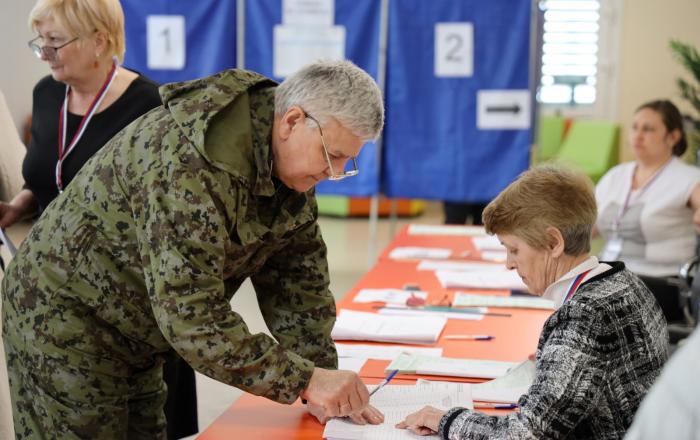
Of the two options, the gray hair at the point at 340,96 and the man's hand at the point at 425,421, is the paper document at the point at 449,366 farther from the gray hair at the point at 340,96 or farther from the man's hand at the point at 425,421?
the gray hair at the point at 340,96

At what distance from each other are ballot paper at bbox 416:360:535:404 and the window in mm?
8184

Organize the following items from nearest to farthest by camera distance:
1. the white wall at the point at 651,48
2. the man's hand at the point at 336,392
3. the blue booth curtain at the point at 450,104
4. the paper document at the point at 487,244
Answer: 1. the man's hand at the point at 336,392
2. the paper document at the point at 487,244
3. the blue booth curtain at the point at 450,104
4. the white wall at the point at 651,48

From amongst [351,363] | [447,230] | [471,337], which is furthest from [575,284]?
[447,230]

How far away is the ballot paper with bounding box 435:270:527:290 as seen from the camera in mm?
3061

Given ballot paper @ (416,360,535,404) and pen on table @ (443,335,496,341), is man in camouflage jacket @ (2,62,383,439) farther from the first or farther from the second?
pen on table @ (443,335,496,341)

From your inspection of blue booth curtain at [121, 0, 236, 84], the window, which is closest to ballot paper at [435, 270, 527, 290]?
blue booth curtain at [121, 0, 236, 84]

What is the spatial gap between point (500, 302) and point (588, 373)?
1.37 m

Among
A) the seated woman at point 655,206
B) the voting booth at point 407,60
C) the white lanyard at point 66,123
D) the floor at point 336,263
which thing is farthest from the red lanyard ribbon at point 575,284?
the voting booth at point 407,60

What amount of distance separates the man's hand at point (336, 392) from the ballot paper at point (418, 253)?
2053 mm

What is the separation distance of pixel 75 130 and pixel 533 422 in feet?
4.78

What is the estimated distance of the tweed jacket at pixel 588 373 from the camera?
145 centimetres

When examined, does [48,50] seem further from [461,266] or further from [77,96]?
[461,266]

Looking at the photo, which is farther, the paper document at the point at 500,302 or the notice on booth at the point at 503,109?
the notice on booth at the point at 503,109

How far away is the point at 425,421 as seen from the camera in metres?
1.61
